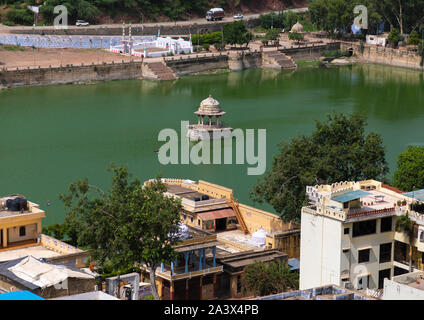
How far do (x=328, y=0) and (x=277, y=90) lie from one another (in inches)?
564

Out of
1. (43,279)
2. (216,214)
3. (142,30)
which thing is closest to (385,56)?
(142,30)

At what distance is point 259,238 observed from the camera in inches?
995

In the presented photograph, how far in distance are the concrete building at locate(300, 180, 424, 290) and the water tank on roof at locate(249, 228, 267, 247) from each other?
340 cm

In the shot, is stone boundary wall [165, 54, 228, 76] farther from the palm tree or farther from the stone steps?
the palm tree

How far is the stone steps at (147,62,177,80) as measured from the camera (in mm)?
57781

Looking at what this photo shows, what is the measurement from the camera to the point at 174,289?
21.9 metres

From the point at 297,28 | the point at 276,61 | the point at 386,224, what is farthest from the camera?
the point at 297,28

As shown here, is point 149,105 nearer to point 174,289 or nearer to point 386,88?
point 386,88

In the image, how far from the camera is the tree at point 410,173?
1127 inches

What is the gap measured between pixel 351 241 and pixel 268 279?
2014mm

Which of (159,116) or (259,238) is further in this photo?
(159,116)

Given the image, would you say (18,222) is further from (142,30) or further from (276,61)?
(142,30)
